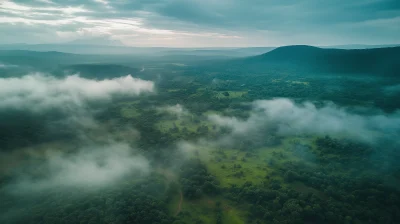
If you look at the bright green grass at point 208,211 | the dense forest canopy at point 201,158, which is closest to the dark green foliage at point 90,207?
the dense forest canopy at point 201,158

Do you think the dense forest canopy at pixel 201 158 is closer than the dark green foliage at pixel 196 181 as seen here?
Yes

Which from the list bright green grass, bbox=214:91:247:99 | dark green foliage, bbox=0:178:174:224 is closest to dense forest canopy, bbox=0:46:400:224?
dark green foliage, bbox=0:178:174:224

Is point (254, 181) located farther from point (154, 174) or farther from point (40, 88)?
point (40, 88)

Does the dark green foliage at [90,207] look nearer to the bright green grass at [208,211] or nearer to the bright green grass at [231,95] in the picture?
the bright green grass at [208,211]

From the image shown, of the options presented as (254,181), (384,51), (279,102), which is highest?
(384,51)

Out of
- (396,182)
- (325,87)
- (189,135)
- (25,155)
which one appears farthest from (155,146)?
(325,87)

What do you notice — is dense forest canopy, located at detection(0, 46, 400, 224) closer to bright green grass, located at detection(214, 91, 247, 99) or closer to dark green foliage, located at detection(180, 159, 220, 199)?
dark green foliage, located at detection(180, 159, 220, 199)

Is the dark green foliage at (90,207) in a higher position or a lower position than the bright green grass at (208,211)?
higher

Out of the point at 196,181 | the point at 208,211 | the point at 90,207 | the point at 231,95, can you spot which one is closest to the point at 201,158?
the point at 196,181

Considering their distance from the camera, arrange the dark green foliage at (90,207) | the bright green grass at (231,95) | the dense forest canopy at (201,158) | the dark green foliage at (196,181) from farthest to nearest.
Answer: the bright green grass at (231,95) < the dark green foliage at (196,181) < the dense forest canopy at (201,158) < the dark green foliage at (90,207)
